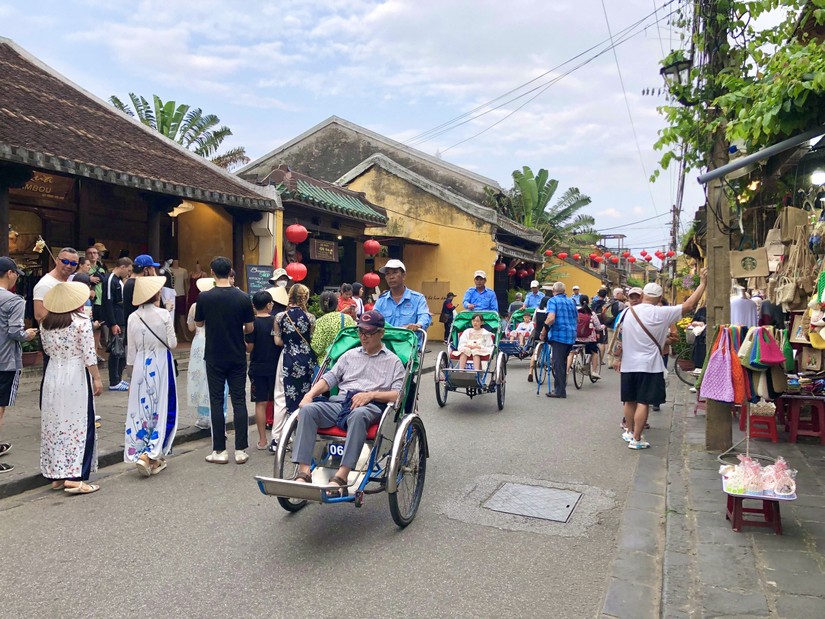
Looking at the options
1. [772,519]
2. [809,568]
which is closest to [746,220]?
[772,519]

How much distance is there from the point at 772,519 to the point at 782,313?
12.0 ft

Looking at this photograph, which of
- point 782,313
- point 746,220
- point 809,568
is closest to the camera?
point 809,568

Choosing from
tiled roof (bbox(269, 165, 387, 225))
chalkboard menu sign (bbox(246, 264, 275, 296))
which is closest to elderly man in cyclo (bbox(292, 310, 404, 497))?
chalkboard menu sign (bbox(246, 264, 275, 296))

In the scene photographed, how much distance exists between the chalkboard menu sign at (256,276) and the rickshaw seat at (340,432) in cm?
853

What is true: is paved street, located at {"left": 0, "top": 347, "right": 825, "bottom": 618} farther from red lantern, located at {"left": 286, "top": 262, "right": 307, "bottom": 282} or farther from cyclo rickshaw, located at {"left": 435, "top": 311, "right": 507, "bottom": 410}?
red lantern, located at {"left": 286, "top": 262, "right": 307, "bottom": 282}

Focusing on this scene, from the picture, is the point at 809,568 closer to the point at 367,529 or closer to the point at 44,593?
the point at 367,529

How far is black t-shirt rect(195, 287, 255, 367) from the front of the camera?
595cm

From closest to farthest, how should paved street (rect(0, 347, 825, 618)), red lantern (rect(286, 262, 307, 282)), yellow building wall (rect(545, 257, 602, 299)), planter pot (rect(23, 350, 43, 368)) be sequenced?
1. paved street (rect(0, 347, 825, 618))
2. planter pot (rect(23, 350, 43, 368))
3. red lantern (rect(286, 262, 307, 282))
4. yellow building wall (rect(545, 257, 602, 299))

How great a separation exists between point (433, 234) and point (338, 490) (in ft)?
59.3

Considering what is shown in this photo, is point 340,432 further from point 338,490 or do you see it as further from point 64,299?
point 64,299

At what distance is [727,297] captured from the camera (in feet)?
20.8

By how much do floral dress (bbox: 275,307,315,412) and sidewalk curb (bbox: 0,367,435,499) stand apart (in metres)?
1.59

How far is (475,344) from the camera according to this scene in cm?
935

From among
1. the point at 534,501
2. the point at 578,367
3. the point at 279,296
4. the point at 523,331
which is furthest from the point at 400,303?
the point at 523,331
